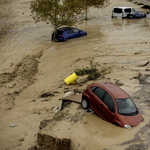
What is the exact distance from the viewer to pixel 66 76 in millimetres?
13625

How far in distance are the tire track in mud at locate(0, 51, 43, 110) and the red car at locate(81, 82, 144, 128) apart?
477 cm

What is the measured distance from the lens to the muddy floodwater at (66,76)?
7.33 meters

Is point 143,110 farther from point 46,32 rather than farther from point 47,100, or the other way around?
point 46,32

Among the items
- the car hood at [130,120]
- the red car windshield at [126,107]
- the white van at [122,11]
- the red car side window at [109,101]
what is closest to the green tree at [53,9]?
the white van at [122,11]

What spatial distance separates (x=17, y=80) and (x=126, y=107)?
8316 mm

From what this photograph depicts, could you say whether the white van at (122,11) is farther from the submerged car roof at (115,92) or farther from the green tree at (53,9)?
the submerged car roof at (115,92)

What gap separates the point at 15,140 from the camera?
8.44 m

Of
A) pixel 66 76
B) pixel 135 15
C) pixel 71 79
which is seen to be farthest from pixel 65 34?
pixel 135 15

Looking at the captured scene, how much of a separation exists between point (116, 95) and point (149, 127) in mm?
1579

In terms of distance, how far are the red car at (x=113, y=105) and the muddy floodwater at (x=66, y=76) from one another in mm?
264

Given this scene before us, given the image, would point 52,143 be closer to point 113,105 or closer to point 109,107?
point 109,107

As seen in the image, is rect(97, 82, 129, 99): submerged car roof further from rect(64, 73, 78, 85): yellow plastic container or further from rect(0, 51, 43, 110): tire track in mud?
rect(0, 51, 43, 110): tire track in mud

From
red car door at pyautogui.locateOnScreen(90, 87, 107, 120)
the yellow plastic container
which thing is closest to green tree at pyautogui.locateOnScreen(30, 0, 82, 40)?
the yellow plastic container

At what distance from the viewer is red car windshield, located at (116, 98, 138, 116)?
25.1ft
